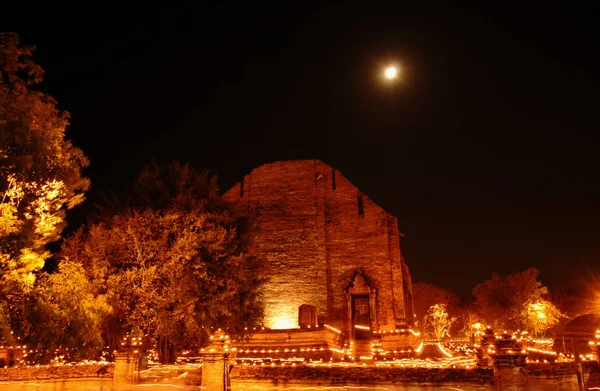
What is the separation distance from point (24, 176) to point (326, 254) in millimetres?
16584

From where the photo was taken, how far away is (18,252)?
453 inches

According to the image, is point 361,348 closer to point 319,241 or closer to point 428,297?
point 319,241

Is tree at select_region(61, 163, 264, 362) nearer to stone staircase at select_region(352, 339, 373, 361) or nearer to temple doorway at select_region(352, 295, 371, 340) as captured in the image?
stone staircase at select_region(352, 339, 373, 361)

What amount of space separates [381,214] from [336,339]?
24.6 ft

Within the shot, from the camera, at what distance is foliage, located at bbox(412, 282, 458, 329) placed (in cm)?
5578

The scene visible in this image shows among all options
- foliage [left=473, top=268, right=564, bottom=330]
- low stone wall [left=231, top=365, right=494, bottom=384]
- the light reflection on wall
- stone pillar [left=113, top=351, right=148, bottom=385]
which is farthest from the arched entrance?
foliage [left=473, top=268, right=564, bottom=330]

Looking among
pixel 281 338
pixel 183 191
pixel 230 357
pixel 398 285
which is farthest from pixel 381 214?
pixel 230 357

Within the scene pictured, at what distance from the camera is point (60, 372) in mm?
12133

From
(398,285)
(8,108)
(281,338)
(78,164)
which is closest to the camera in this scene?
(8,108)

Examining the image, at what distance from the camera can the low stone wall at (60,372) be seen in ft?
39.3

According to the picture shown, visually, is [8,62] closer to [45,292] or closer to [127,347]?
[45,292]

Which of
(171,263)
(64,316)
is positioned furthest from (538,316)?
(64,316)

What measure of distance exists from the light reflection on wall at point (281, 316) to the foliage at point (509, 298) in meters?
19.8

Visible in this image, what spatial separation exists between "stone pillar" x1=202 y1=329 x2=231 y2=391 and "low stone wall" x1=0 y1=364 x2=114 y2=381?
267 centimetres
